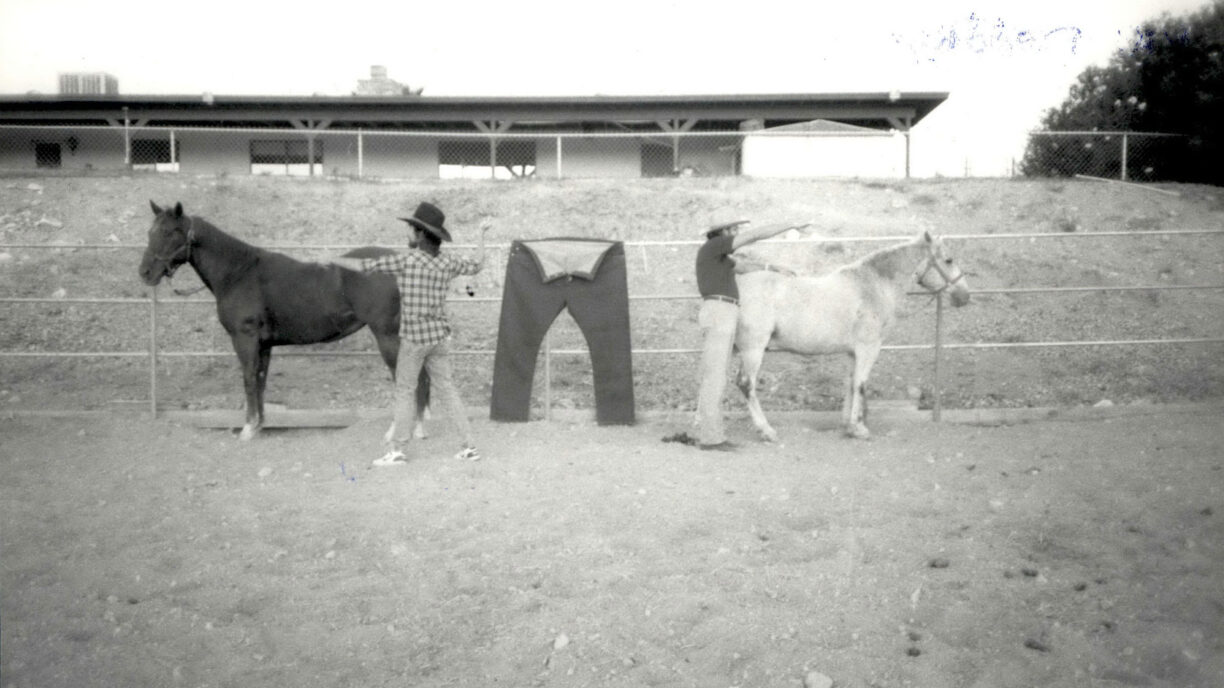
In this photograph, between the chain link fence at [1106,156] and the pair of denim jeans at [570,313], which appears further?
the chain link fence at [1106,156]

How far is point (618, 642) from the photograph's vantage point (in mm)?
4484

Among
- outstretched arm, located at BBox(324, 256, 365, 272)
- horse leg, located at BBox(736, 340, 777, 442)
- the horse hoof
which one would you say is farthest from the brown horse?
the horse hoof

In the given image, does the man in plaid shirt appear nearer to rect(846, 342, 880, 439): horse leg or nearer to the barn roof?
rect(846, 342, 880, 439): horse leg

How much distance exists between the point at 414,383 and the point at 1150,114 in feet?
56.2

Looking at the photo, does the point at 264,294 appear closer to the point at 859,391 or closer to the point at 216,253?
the point at 216,253

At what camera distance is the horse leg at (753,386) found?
25.7 feet

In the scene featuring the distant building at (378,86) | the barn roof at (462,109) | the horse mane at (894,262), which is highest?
the distant building at (378,86)

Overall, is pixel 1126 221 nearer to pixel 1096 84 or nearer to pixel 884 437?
pixel 1096 84

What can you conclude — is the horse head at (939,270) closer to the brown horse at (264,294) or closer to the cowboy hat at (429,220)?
the cowboy hat at (429,220)

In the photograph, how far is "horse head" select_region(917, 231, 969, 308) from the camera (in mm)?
8188

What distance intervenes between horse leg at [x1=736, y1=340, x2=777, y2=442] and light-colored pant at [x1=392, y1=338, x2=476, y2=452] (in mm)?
2252

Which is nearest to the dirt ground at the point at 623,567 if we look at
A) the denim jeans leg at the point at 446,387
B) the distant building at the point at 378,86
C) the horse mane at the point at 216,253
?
the denim jeans leg at the point at 446,387

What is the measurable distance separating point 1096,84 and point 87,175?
19.2 metres

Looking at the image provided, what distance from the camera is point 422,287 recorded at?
698 cm
